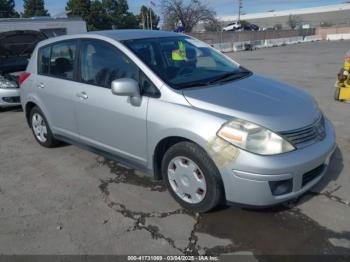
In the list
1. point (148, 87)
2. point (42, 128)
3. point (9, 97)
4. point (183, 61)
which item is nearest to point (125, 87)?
point (148, 87)

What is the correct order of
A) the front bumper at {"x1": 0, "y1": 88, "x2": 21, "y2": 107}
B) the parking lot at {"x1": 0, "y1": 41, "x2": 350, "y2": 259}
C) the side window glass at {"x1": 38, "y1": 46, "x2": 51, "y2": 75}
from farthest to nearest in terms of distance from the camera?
the front bumper at {"x1": 0, "y1": 88, "x2": 21, "y2": 107}, the side window glass at {"x1": 38, "y1": 46, "x2": 51, "y2": 75}, the parking lot at {"x1": 0, "y1": 41, "x2": 350, "y2": 259}

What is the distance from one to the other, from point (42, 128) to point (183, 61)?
254cm

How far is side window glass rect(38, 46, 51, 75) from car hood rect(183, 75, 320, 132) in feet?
8.09

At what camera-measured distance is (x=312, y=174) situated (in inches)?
120

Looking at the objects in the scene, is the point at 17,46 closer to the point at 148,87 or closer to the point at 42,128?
the point at 42,128

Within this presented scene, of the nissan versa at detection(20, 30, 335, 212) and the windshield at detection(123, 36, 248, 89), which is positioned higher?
the windshield at detection(123, 36, 248, 89)

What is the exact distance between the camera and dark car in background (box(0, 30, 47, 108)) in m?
7.30

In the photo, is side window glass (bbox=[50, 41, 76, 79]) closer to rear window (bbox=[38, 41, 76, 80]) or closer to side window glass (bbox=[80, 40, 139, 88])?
rear window (bbox=[38, 41, 76, 80])

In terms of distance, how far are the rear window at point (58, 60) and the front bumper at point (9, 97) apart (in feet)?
9.11

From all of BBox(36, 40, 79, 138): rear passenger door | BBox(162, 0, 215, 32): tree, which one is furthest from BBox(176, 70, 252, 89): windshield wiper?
BBox(162, 0, 215, 32): tree

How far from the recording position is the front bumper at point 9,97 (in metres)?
7.25

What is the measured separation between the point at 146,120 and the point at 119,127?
44 centimetres

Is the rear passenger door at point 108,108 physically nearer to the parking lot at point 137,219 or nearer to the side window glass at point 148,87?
the side window glass at point 148,87

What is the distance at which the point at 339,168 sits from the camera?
13.4 ft
